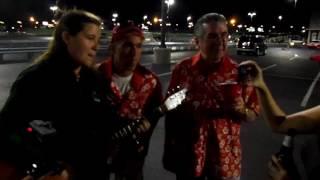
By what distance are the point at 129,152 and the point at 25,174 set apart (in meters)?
1.09

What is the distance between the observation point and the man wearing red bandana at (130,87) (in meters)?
2.90

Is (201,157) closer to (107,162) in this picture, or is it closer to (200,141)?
(200,141)

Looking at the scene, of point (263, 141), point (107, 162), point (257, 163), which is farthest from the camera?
point (263, 141)

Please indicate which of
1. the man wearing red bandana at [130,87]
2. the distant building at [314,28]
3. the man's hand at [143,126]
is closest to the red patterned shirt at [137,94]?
the man wearing red bandana at [130,87]

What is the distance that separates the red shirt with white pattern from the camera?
2.74 m

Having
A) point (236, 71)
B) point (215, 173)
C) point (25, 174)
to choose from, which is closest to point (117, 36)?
point (236, 71)

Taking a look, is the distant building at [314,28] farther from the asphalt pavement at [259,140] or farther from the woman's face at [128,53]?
the woman's face at [128,53]

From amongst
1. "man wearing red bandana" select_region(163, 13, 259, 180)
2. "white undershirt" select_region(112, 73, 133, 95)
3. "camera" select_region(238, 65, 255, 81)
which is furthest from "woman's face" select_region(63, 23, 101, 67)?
"camera" select_region(238, 65, 255, 81)

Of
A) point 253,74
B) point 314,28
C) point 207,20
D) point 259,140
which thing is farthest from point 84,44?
point 314,28

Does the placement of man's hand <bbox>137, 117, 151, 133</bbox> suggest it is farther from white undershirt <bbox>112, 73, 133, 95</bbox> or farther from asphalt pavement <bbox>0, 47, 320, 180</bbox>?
asphalt pavement <bbox>0, 47, 320, 180</bbox>

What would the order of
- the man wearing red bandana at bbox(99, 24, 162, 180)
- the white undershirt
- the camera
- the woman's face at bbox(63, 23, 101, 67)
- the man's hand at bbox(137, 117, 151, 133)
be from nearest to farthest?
1. the woman's face at bbox(63, 23, 101, 67)
2. the camera
3. the man's hand at bbox(137, 117, 151, 133)
4. the man wearing red bandana at bbox(99, 24, 162, 180)
5. the white undershirt

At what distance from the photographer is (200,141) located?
2.77 metres

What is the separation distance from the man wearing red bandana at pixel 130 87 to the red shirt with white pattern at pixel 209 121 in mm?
225

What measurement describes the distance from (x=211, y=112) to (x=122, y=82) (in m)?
0.70
